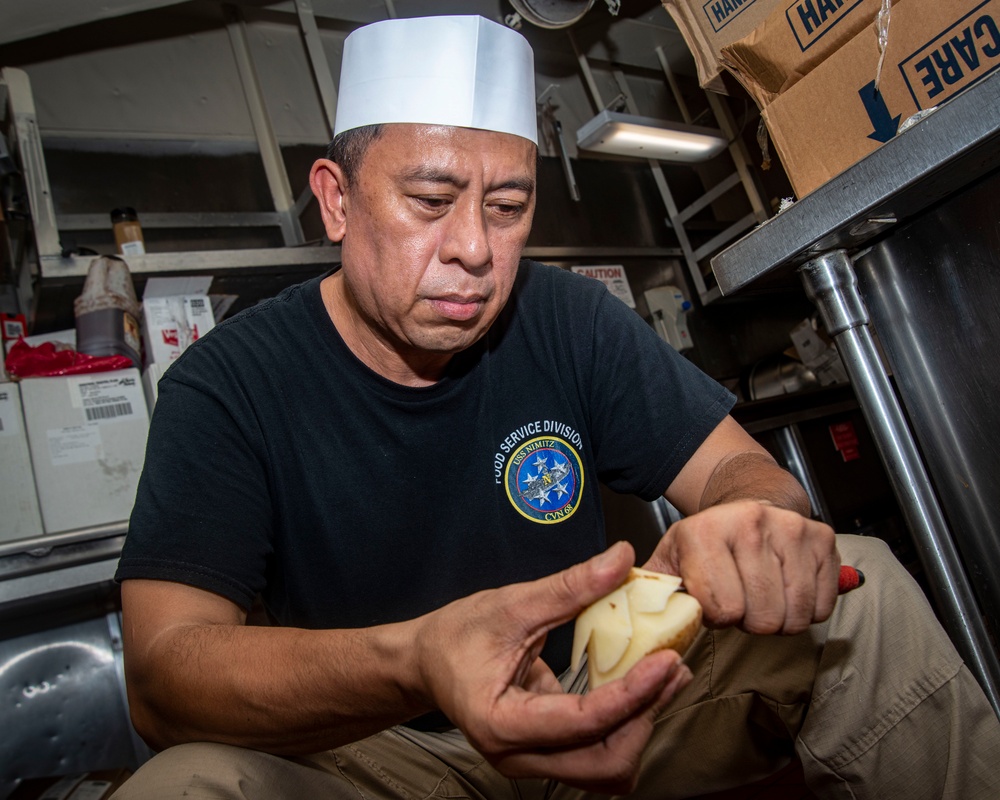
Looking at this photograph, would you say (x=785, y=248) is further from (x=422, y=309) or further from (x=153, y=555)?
(x=153, y=555)

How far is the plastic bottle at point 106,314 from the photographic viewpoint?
1898 millimetres

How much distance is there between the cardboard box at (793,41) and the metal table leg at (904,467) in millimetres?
316

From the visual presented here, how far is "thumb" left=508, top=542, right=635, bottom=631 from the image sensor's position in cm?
51

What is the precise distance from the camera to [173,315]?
6.60 feet

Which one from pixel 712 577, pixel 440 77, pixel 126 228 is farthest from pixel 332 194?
pixel 126 228

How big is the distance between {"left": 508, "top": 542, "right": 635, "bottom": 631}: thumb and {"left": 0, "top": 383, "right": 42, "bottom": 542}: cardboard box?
1.60 metres

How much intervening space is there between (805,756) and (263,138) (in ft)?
8.91

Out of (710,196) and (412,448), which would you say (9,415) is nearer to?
(412,448)

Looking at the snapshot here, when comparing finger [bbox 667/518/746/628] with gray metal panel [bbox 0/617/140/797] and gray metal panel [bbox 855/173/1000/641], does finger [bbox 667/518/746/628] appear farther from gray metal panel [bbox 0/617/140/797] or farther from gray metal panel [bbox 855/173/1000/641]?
gray metal panel [bbox 0/617/140/797]

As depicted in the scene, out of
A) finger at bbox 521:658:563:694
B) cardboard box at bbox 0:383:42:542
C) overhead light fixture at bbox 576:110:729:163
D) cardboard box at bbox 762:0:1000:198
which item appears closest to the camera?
finger at bbox 521:658:563:694

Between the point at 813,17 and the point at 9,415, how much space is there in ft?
6.09

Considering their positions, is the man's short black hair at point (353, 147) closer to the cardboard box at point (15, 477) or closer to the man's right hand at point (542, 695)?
the man's right hand at point (542, 695)

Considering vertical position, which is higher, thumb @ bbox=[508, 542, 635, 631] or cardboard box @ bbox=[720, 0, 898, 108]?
cardboard box @ bbox=[720, 0, 898, 108]

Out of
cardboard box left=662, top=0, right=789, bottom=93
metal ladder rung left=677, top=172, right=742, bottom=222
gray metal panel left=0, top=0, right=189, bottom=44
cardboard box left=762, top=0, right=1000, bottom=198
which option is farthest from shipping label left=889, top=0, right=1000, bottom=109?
metal ladder rung left=677, top=172, right=742, bottom=222
